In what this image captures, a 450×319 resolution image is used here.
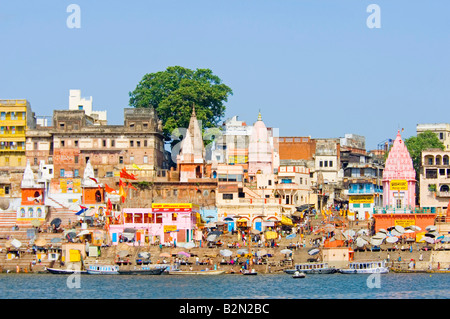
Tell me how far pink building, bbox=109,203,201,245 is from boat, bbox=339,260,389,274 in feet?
48.3

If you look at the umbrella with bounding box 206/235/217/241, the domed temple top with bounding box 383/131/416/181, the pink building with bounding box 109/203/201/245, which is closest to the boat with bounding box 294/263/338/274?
the umbrella with bounding box 206/235/217/241

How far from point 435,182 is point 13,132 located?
41203 millimetres

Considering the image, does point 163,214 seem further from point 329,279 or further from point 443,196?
point 443,196

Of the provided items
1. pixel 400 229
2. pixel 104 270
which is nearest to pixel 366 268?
pixel 400 229

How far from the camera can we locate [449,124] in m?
110

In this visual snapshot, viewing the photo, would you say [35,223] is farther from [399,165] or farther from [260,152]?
[399,165]

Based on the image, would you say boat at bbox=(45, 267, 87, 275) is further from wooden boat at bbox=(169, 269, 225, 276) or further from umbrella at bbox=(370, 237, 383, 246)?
umbrella at bbox=(370, 237, 383, 246)

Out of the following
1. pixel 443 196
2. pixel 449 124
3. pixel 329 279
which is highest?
pixel 449 124

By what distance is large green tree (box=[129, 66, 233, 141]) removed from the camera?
294 feet

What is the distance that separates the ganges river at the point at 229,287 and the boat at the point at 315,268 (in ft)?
1.55

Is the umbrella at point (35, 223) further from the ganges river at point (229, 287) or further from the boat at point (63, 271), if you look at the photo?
the ganges river at point (229, 287)
